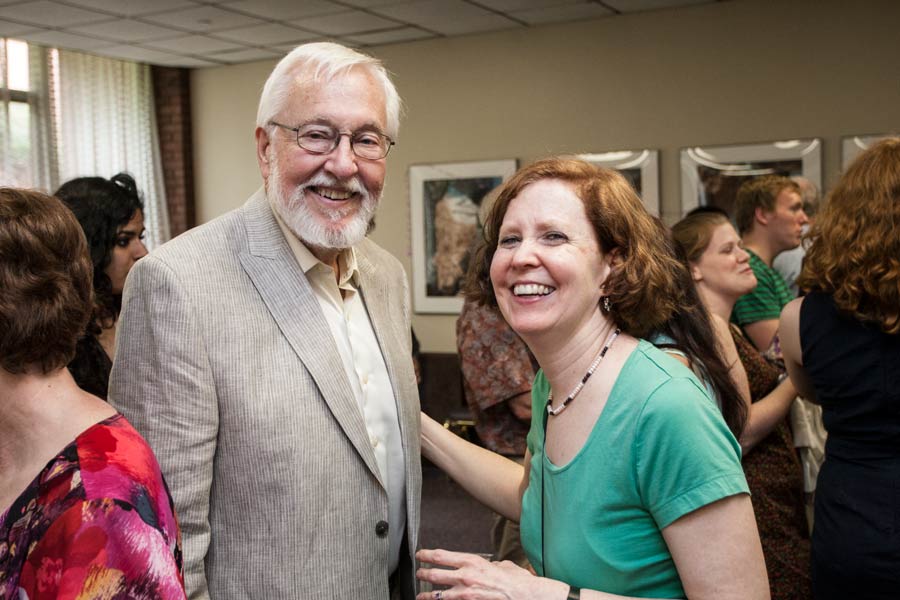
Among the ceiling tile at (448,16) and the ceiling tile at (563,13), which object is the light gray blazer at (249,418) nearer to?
the ceiling tile at (448,16)

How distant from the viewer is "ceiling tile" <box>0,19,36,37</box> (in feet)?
21.0

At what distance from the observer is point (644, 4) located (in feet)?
20.7

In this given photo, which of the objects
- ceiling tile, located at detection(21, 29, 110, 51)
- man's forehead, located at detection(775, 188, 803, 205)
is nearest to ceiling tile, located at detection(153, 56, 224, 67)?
ceiling tile, located at detection(21, 29, 110, 51)

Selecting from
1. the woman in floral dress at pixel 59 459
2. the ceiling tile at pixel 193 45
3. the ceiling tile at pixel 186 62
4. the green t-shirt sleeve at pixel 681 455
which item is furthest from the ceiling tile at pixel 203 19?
the green t-shirt sleeve at pixel 681 455

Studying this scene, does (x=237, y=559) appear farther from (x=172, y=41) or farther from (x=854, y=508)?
(x=172, y=41)

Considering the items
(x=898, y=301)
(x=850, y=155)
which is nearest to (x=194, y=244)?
(x=898, y=301)

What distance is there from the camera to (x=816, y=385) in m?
2.29

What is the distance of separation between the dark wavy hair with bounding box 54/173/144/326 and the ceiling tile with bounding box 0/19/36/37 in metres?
Result: 4.27

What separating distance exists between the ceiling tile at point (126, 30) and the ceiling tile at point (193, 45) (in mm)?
167

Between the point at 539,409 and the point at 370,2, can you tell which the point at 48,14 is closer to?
the point at 370,2

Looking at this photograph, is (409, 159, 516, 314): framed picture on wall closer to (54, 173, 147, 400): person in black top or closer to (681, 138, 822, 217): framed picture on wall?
(681, 138, 822, 217): framed picture on wall

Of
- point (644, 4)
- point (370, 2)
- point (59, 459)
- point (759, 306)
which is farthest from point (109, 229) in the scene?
point (644, 4)

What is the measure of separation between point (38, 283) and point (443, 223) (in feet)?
20.4

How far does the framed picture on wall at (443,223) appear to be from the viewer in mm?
7270
